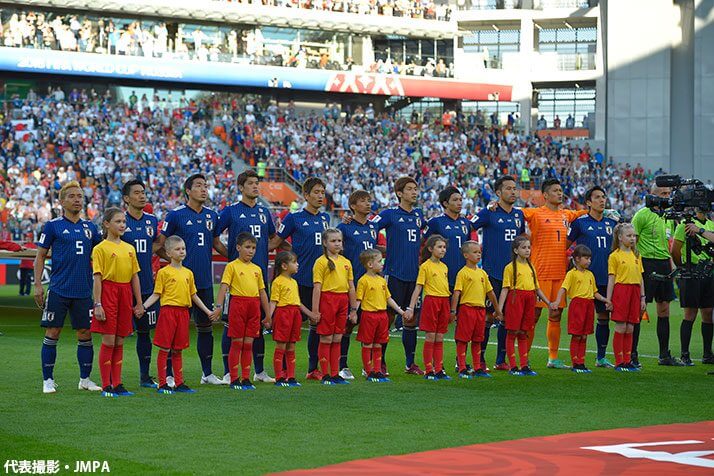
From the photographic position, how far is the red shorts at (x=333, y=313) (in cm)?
1155

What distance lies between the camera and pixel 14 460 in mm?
7305

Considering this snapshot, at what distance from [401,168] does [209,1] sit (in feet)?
34.5

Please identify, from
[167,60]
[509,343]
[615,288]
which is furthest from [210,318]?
[167,60]

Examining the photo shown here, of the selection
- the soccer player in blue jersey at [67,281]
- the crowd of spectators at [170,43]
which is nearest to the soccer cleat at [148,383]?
the soccer player in blue jersey at [67,281]

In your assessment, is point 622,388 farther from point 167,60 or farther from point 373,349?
point 167,60

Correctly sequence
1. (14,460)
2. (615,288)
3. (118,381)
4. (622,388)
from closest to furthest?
1. (14,460)
2. (118,381)
3. (622,388)
4. (615,288)

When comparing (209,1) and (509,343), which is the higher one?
(209,1)

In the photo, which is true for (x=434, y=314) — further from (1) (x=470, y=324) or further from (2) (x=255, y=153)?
(2) (x=255, y=153)

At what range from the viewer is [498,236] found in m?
13.0

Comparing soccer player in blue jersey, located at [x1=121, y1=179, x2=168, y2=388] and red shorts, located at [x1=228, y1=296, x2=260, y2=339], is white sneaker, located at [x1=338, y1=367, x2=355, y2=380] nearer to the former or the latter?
red shorts, located at [x1=228, y1=296, x2=260, y2=339]

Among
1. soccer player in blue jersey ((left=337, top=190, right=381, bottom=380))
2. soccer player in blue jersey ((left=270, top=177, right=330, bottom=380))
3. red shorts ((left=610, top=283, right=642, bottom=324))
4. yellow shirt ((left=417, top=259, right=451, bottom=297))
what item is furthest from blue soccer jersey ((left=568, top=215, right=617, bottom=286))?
soccer player in blue jersey ((left=270, top=177, right=330, bottom=380))

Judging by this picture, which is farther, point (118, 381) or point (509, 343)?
point (509, 343)

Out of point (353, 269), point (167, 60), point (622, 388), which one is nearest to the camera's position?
point (622, 388)

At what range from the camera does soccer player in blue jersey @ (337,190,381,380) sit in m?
12.1
